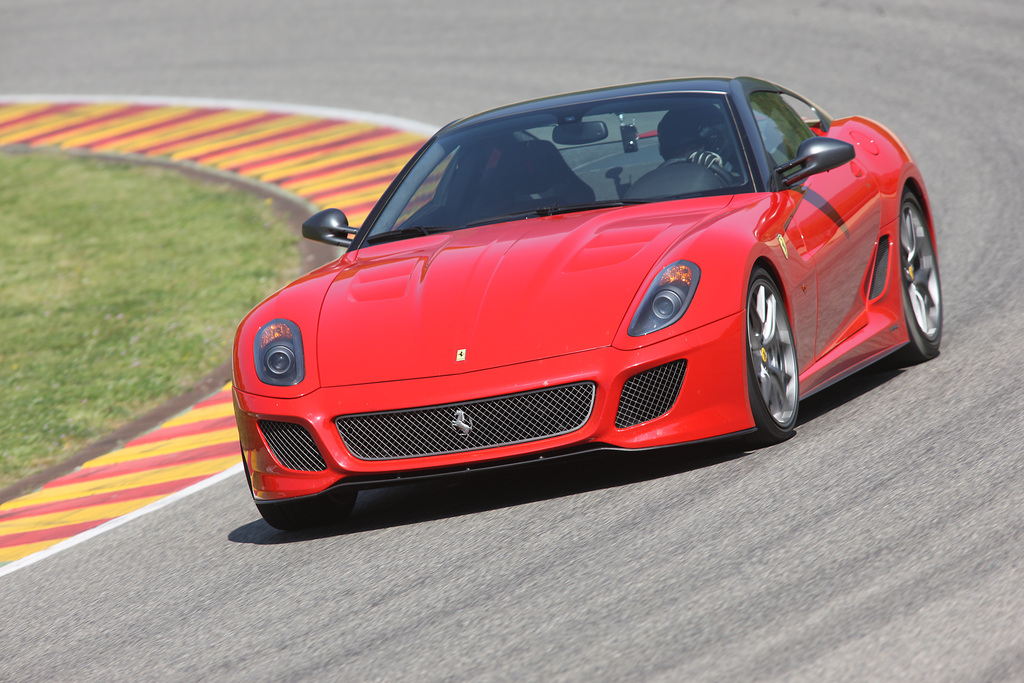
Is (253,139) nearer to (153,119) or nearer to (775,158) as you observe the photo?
(153,119)

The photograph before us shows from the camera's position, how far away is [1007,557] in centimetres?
378

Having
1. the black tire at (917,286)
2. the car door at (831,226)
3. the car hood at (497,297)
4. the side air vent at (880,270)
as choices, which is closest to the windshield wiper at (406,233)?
the car hood at (497,297)

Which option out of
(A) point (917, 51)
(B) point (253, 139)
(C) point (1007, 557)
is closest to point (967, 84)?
(A) point (917, 51)

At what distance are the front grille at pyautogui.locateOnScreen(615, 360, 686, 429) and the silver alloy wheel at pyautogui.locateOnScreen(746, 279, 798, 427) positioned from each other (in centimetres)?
33

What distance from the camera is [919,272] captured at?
667cm

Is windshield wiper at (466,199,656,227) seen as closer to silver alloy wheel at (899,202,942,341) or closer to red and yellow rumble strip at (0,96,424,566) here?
silver alloy wheel at (899,202,942,341)

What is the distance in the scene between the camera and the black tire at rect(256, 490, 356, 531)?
5.26m

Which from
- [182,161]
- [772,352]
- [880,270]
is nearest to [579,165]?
[772,352]

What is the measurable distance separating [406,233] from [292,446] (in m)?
1.33

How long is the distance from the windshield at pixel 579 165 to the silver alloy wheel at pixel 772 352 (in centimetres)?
68

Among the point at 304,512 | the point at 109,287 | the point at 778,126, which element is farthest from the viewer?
the point at 109,287

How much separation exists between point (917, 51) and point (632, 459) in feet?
35.8

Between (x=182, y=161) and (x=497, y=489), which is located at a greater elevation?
(x=497, y=489)

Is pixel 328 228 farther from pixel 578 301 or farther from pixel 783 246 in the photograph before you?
pixel 783 246
